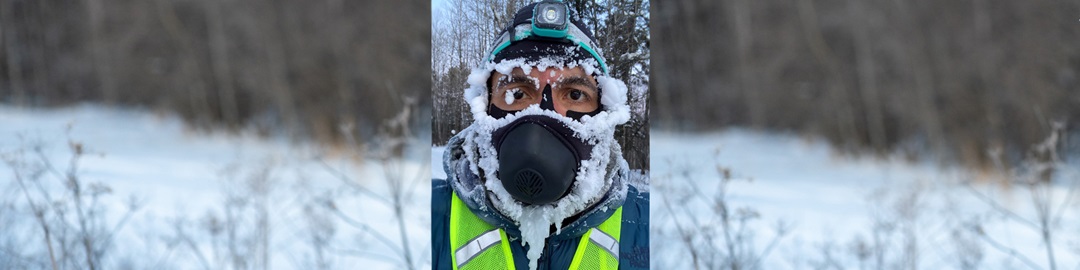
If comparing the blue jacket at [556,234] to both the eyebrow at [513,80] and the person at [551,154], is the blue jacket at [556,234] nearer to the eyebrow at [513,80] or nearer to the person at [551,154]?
the person at [551,154]

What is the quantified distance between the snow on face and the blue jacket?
0.02 meters

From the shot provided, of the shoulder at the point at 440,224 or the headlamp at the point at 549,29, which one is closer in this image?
the headlamp at the point at 549,29

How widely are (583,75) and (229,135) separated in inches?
111

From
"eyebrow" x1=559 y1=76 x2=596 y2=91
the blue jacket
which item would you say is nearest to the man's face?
"eyebrow" x1=559 y1=76 x2=596 y2=91

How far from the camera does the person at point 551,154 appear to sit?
0.89 m

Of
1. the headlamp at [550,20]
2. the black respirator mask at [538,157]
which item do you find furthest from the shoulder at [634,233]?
the headlamp at [550,20]

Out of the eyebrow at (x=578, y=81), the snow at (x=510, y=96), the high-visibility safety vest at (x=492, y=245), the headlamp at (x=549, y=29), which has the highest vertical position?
the headlamp at (x=549, y=29)

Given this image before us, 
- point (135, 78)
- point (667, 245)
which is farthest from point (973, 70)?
point (135, 78)

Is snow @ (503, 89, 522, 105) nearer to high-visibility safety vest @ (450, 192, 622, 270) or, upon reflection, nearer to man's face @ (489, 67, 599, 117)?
man's face @ (489, 67, 599, 117)

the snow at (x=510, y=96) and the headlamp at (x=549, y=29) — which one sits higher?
the headlamp at (x=549, y=29)

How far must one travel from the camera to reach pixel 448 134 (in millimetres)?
1035

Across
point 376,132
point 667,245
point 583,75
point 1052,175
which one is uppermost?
point 583,75

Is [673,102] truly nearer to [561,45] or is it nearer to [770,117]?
[770,117]

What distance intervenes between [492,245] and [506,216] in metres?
0.06
